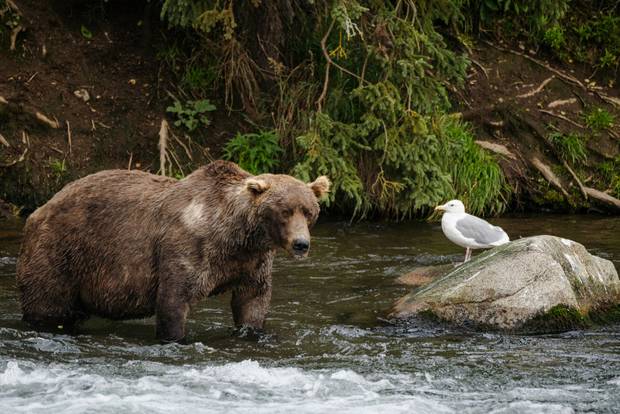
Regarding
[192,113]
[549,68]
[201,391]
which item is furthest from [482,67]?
[201,391]

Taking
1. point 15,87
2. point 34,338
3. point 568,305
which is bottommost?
point 34,338

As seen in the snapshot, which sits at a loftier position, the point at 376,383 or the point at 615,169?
the point at 615,169

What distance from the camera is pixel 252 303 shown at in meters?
7.77

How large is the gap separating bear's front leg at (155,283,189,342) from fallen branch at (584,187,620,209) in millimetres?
7869

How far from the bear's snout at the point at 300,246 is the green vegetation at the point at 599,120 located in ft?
28.4

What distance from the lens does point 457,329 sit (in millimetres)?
8227

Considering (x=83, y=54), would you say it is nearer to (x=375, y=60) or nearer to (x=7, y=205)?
(x=7, y=205)

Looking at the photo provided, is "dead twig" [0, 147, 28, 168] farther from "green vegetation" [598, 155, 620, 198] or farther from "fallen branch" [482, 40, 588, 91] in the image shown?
"green vegetation" [598, 155, 620, 198]

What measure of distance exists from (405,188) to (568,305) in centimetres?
447

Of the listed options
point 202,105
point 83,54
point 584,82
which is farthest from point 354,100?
point 584,82

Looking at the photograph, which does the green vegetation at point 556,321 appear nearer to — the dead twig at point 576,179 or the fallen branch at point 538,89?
the dead twig at point 576,179

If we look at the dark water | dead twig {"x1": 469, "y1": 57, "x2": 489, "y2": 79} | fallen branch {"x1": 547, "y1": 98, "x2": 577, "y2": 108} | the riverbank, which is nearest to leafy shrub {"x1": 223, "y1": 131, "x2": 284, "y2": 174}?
the riverbank

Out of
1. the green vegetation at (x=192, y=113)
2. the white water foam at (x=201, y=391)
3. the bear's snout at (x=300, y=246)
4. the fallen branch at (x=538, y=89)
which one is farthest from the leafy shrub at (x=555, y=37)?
the white water foam at (x=201, y=391)

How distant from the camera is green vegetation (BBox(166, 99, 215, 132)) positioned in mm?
13219
